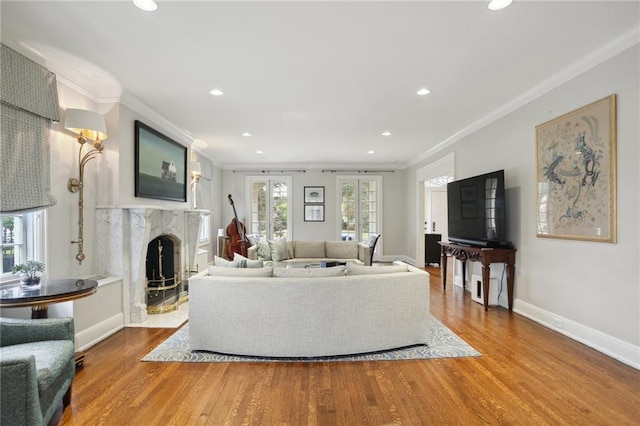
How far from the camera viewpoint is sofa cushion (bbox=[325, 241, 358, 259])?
639cm

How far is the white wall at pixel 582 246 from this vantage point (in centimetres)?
255

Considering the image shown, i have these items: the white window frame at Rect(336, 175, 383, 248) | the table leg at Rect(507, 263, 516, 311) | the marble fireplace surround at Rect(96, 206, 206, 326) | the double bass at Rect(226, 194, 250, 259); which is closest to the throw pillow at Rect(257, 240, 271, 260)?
the double bass at Rect(226, 194, 250, 259)

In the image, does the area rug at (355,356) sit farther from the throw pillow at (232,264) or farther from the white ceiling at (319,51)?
the white ceiling at (319,51)

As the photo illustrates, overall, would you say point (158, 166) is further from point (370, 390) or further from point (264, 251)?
point (370, 390)

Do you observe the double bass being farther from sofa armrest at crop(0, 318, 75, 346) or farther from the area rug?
sofa armrest at crop(0, 318, 75, 346)

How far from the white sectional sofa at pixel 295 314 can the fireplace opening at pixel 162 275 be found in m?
1.59

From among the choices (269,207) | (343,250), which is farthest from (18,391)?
(269,207)

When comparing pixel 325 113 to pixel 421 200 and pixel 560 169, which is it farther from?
pixel 421 200

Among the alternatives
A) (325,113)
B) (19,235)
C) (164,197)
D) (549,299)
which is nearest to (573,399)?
(549,299)

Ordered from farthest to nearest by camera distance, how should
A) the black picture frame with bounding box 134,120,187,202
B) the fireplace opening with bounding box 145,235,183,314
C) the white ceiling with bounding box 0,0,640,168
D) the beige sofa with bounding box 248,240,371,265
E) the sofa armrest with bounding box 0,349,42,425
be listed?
the beige sofa with bounding box 248,240,371,265
the fireplace opening with bounding box 145,235,183,314
the black picture frame with bounding box 134,120,187,202
the white ceiling with bounding box 0,0,640,168
the sofa armrest with bounding box 0,349,42,425

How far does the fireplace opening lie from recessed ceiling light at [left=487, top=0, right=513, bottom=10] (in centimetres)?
434

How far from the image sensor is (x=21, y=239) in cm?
273

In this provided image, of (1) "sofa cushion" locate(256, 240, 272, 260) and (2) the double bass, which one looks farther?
(2) the double bass

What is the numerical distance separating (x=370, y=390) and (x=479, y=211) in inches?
120
